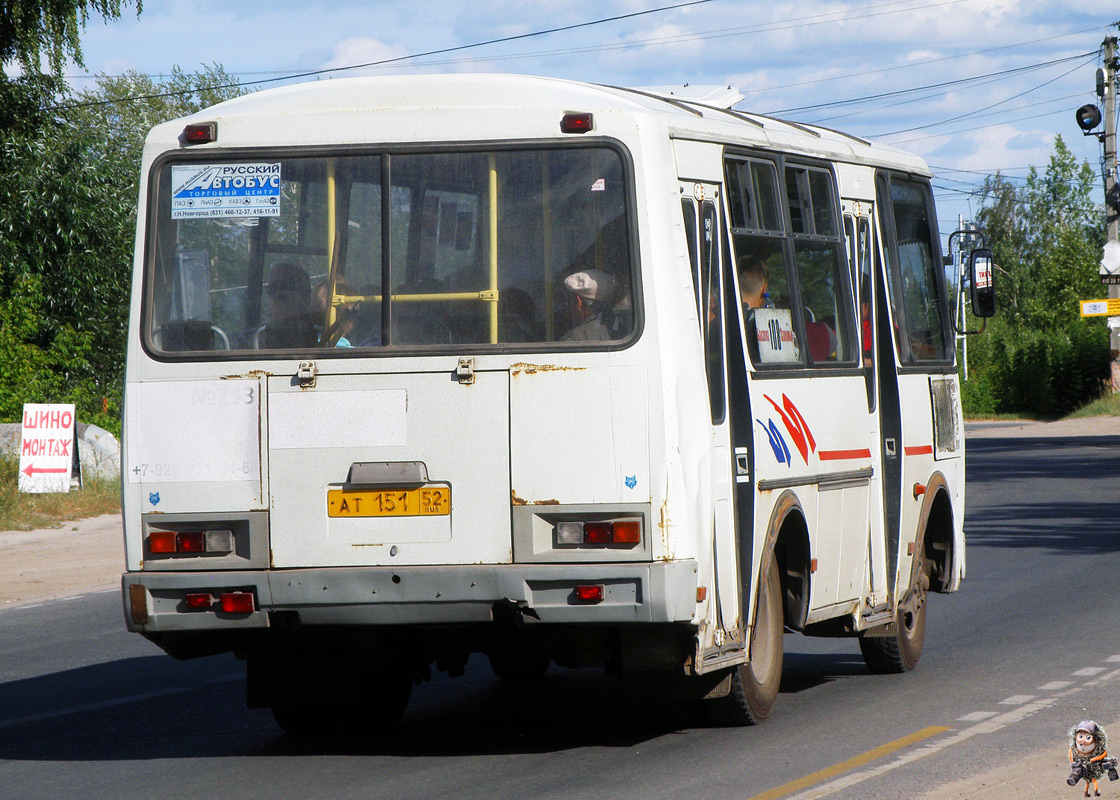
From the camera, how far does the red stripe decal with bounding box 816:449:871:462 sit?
8.53 meters

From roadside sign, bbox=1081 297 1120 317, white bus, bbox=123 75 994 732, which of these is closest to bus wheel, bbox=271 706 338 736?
white bus, bbox=123 75 994 732

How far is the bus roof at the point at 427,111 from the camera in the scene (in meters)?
7.10

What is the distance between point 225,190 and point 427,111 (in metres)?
0.97

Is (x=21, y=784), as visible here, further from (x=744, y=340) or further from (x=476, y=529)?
(x=744, y=340)

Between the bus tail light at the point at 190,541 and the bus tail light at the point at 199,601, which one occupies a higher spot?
the bus tail light at the point at 190,541

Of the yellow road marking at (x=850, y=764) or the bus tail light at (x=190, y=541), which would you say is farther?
the bus tail light at (x=190, y=541)

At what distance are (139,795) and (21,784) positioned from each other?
2.18 feet

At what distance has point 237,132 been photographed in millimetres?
7344

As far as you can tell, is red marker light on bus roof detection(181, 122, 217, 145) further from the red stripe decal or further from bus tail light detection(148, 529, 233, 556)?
the red stripe decal

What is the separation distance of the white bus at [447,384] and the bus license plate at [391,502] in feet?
0.04

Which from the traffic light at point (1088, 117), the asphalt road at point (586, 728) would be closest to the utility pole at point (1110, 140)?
the traffic light at point (1088, 117)

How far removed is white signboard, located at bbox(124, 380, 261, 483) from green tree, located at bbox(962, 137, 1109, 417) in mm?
44869

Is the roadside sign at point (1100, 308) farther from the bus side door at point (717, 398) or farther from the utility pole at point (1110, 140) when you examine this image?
the bus side door at point (717, 398)

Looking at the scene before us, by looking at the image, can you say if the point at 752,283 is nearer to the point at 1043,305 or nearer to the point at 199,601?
the point at 199,601
